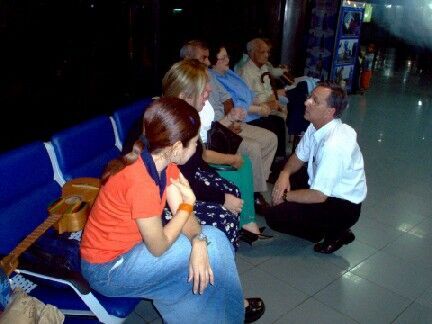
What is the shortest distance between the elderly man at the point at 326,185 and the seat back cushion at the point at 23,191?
62.0 inches

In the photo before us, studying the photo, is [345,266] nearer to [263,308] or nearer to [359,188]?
[359,188]

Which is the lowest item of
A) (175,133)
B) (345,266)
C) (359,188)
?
(345,266)

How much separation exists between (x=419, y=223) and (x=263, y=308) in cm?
192

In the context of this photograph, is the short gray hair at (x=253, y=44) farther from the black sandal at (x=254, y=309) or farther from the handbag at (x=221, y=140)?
the black sandal at (x=254, y=309)

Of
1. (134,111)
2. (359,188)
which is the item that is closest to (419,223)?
(359,188)

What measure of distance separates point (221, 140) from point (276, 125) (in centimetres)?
154

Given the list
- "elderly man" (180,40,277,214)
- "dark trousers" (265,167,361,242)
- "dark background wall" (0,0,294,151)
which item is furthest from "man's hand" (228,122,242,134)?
"dark background wall" (0,0,294,151)

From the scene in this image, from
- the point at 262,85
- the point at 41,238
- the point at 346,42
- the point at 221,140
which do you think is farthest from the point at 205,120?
the point at 346,42

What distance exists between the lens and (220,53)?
3607mm

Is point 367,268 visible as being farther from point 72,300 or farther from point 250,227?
point 72,300

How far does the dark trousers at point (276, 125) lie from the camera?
4117 mm

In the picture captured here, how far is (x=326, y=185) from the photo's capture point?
2.52 metres

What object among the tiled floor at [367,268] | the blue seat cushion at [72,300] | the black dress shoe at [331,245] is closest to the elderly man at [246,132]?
the tiled floor at [367,268]

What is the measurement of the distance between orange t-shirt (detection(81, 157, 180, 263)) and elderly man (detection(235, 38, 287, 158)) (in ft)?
9.01
